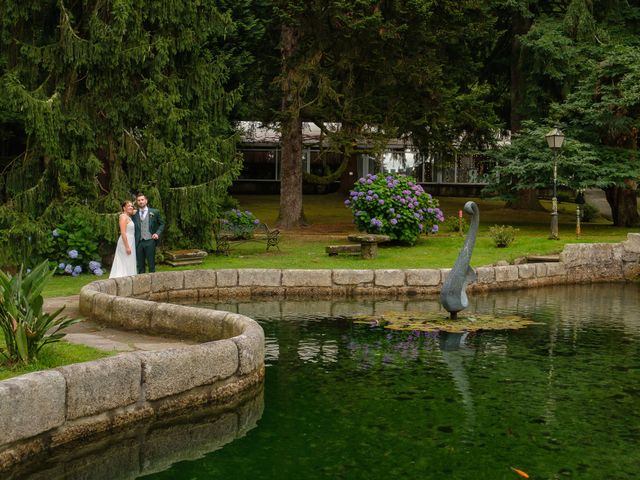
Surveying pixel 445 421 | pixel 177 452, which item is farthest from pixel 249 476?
pixel 445 421

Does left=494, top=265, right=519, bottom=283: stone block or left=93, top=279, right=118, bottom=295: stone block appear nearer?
left=93, top=279, right=118, bottom=295: stone block

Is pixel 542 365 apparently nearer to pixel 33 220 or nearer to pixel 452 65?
pixel 33 220

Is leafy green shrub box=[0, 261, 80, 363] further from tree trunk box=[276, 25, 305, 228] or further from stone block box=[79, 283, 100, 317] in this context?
tree trunk box=[276, 25, 305, 228]

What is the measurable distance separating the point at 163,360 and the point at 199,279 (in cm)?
837

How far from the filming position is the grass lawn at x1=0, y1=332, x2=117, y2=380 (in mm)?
8820

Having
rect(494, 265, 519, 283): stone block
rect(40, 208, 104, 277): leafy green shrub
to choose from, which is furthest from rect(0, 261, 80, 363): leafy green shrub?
rect(494, 265, 519, 283): stone block

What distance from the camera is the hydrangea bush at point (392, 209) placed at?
76.3 ft

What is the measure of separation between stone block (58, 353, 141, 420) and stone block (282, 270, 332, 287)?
9.15m

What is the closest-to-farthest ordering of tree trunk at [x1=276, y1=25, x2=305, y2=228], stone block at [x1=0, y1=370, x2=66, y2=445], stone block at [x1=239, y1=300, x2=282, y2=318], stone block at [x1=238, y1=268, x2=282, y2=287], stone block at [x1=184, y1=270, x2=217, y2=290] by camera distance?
stone block at [x1=0, y1=370, x2=66, y2=445], stone block at [x1=239, y1=300, x2=282, y2=318], stone block at [x1=184, y1=270, x2=217, y2=290], stone block at [x1=238, y1=268, x2=282, y2=287], tree trunk at [x1=276, y1=25, x2=305, y2=228]

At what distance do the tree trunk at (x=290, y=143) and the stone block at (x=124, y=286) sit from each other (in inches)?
471

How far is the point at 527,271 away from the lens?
1966 centimetres

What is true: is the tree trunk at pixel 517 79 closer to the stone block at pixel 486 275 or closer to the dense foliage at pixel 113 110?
the stone block at pixel 486 275

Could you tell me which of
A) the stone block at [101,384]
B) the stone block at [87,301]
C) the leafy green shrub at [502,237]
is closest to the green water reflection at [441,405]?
the stone block at [101,384]

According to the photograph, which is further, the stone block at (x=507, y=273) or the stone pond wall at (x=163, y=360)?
the stone block at (x=507, y=273)
